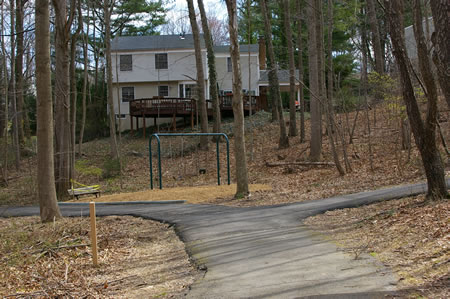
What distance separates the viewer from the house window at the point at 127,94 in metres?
41.4

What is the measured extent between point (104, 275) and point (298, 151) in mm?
18892

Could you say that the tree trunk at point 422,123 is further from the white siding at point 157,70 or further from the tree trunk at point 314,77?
the white siding at point 157,70

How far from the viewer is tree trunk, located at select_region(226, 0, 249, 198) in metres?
14.4

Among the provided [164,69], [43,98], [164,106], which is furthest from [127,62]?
[43,98]

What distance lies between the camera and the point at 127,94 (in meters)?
41.5

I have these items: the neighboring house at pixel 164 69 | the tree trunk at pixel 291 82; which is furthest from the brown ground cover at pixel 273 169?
the neighboring house at pixel 164 69

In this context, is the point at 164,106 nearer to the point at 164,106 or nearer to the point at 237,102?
the point at 164,106

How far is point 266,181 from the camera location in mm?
20484

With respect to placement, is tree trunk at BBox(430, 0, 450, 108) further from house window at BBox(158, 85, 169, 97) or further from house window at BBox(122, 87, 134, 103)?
house window at BBox(122, 87, 134, 103)

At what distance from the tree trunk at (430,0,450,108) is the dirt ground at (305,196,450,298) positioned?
2.11 meters

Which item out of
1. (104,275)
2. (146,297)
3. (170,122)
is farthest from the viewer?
(170,122)

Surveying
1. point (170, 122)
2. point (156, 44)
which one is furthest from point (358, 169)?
point (156, 44)

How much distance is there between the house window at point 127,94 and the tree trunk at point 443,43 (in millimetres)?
36620

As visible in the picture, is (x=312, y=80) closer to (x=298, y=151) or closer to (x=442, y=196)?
(x=298, y=151)
